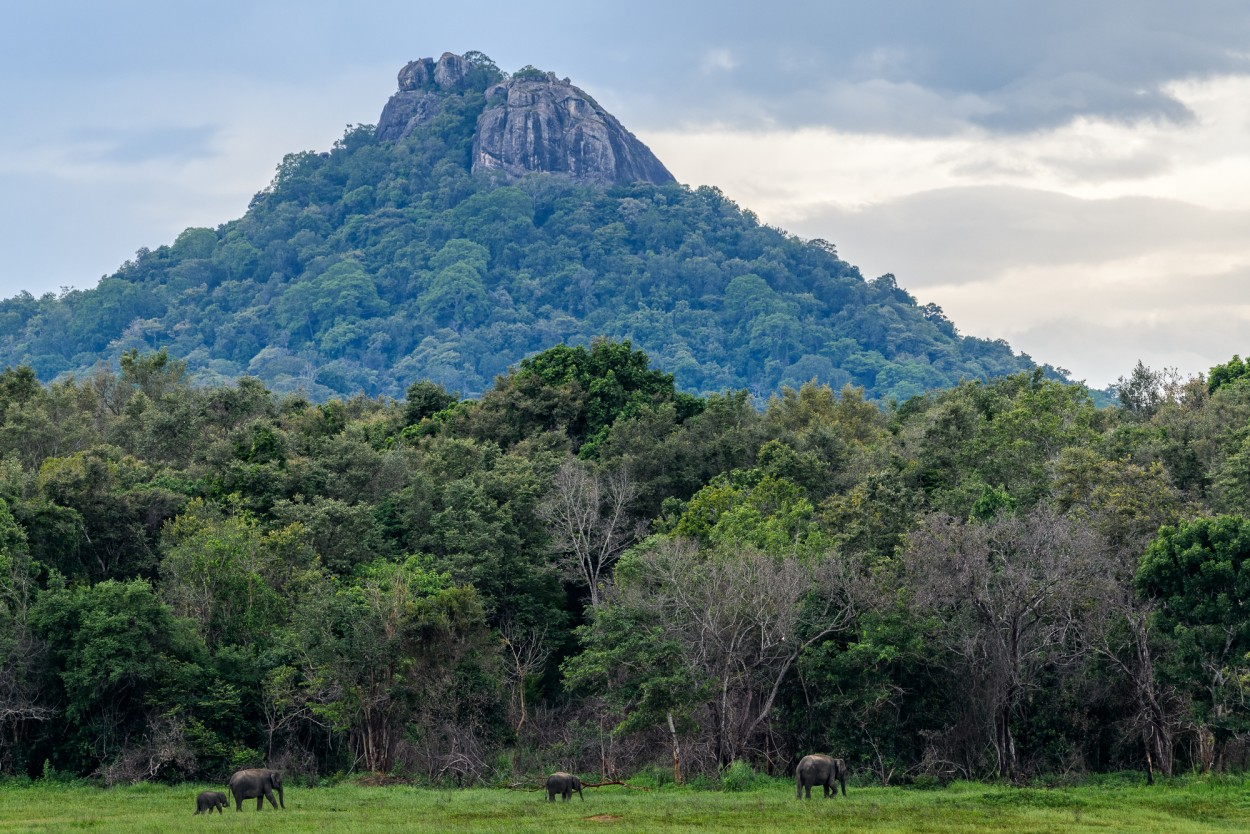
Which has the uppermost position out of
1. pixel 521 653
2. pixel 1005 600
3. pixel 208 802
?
pixel 1005 600

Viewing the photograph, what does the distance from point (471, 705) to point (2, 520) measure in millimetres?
13855

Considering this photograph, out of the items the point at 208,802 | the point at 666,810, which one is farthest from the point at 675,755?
the point at 208,802

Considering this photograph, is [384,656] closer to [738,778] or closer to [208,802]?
[208,802]

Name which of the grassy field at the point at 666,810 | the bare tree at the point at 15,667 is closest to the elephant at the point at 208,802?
the grassy field at the point at 666,810

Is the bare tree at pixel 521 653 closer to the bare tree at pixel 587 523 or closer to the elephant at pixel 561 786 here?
the bare tree at pixel 587 523

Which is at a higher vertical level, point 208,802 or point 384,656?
point 384,656

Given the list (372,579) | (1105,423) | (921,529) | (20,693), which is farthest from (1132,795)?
(1105,423)

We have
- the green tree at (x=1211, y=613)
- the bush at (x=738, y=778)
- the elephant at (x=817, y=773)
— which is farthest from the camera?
the bush at (x=738, y=778)

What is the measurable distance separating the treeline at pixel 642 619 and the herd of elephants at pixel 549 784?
305 centimetres

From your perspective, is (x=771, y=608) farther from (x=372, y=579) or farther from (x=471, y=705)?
(x=372, y=579)

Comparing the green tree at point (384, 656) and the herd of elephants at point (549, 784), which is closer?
the herd of elephants at point (549, 784)

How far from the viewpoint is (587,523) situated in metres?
50.3

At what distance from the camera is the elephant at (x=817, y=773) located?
3334 cm

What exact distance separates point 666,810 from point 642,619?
8443 millimetres
